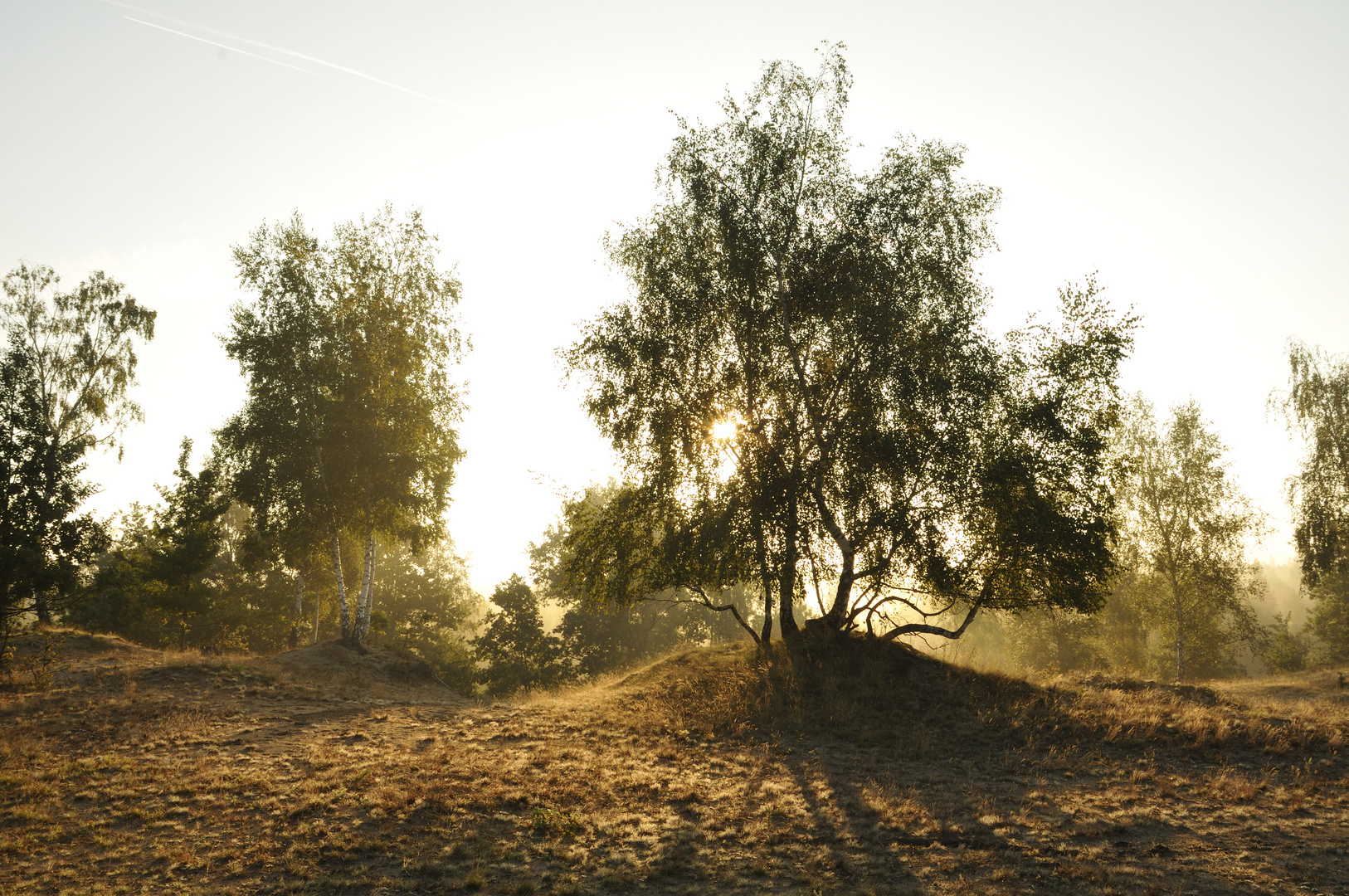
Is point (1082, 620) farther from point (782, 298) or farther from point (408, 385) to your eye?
point (408, 385)

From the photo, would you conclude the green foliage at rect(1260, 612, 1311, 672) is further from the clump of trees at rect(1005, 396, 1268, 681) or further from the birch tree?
the birch tree

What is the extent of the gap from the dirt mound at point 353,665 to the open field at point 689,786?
2.94 meters

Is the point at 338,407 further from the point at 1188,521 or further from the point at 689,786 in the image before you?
the point at 1188,521

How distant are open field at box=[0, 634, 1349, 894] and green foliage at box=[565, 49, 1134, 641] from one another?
277cm

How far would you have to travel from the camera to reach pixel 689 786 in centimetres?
1117

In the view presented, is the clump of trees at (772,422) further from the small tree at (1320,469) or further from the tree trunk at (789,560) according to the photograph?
the small tree at (1320,469)

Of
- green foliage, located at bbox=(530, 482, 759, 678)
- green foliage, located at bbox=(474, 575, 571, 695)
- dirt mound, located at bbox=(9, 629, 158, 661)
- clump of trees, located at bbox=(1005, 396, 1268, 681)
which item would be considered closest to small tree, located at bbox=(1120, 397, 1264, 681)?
clump of trees, located at bbox=(1005, 396, 1268, 681)

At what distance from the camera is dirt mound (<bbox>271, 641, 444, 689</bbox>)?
70.0 feet

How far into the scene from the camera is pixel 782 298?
18.4 meters

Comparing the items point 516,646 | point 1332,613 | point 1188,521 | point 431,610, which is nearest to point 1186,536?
point 1188,521

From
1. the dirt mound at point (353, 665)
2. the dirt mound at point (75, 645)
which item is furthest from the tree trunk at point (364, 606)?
the dirt mound at point (75, 645)

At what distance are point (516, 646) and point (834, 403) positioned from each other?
28.0 meters

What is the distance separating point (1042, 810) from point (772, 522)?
8455 mm


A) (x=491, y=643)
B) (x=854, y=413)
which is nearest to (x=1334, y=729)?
(x=854, y=413)
